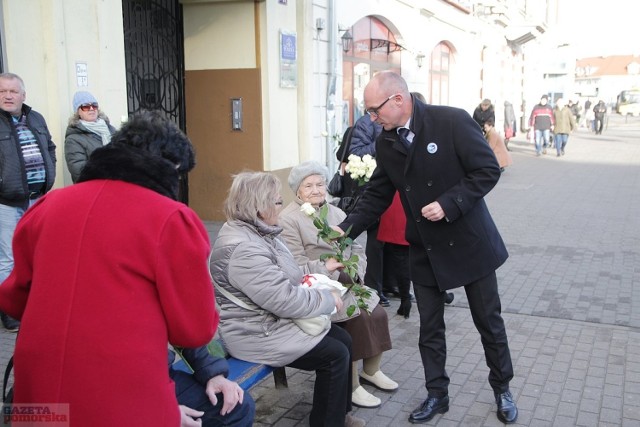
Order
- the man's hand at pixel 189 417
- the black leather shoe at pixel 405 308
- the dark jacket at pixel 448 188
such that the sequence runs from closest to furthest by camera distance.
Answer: the man's hand at pixel 189 417 < the dark jacket at pixel 448 188 < the black leather shoe at pixel 405 308

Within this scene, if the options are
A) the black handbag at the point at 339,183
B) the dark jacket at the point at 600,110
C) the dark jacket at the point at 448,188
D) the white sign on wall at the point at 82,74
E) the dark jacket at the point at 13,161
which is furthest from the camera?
the dark jacket at the point at 600,110

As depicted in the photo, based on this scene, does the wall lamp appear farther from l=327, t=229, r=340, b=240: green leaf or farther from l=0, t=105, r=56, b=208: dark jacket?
l=327, t=229, r=340, b=240: green leaf

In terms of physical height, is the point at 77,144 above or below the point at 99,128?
below

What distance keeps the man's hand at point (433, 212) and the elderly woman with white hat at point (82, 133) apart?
3.21 metres

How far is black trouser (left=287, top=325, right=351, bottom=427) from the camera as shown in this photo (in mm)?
3348

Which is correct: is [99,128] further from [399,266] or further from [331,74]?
[331,74]

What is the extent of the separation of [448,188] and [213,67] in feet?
20.2

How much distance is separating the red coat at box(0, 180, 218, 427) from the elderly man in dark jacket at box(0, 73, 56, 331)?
3326mm

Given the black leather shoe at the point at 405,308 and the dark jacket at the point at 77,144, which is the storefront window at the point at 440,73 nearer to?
the black leather shoe at the point at 405,308

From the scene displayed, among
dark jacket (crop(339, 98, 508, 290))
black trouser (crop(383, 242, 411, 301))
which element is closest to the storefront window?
black trouser (crop(383, 242, 411, 301))

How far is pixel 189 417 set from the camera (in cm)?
236

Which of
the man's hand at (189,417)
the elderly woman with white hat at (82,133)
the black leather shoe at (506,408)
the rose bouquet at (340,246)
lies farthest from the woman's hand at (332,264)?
the elderly woman with white hat at (82,133)

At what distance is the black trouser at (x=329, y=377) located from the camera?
3348 mm

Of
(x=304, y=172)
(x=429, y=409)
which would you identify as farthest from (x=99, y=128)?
(x=429, y=409)
